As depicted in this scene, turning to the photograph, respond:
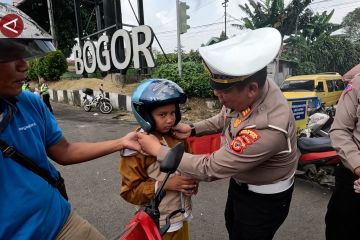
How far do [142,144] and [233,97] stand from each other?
523mm

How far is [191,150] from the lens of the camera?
2223 mm

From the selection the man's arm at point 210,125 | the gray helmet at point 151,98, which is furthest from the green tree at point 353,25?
the gray helmet at point 151,98

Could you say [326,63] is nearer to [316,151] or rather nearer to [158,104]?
[316,151]

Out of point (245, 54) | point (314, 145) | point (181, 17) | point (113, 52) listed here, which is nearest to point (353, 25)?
point (113, 52)

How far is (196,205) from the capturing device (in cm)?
372

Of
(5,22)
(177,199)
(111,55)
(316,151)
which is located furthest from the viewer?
(111,55)

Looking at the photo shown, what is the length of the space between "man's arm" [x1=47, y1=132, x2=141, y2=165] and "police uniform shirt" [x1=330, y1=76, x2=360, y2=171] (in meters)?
1.21

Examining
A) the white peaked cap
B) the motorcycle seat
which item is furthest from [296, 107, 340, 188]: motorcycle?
the white peaked cap

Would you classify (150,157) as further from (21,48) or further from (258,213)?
(21,48)

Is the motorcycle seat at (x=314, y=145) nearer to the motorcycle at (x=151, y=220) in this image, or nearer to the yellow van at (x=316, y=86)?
the motorcycle at (x=151, y=220)

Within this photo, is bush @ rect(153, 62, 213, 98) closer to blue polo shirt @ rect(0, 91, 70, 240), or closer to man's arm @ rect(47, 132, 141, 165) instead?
man's arm @ rect(47, 132, 141, 165)

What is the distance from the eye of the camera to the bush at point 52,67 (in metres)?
15.8

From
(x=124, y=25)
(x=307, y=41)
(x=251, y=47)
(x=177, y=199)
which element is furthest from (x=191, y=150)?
(x=307, y=41)

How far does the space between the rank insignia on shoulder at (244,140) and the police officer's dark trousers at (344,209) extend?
0.97 metres
